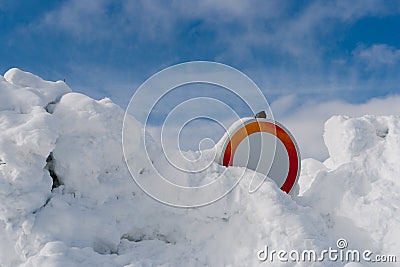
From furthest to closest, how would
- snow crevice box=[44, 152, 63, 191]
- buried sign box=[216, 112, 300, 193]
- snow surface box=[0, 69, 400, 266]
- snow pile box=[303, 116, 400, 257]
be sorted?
buried sign box=[216, 112, 300, 193], snow pile box=[303, 116, 400, 257], snow crevice box=[44, 152, 63, 191], snow surface box=[0, 69, 400, 266]

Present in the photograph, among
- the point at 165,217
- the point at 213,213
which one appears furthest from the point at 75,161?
the point at 213,213

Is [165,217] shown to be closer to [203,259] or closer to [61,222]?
[203,259]

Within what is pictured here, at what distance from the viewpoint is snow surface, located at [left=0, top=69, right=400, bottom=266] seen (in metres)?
6.30

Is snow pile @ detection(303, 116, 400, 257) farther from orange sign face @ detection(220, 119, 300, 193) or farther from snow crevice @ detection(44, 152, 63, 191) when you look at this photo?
snow crevice @ detection(44, 152, 63, 191)

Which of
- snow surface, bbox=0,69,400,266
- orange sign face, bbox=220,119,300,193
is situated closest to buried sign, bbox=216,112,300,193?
orange sign face, bbox=220,119,300,193

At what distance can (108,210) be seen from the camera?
7078mm

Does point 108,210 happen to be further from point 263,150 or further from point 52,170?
point 263,150

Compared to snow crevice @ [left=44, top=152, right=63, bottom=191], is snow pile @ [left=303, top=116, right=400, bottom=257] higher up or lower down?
higher up

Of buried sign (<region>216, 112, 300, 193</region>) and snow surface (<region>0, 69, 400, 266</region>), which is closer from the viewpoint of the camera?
snow surface (<region>0, 69, 400, 266</region>)

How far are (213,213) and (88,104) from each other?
113 inches

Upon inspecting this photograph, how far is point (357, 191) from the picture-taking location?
8.74 metres

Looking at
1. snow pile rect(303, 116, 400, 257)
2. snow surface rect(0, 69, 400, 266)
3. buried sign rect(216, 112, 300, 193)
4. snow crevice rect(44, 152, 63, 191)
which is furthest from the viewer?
buried sign rect(216, 112, 300, 193)

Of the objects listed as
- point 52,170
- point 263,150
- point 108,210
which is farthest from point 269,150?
point 52,170

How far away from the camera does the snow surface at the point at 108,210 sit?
20.7ft
